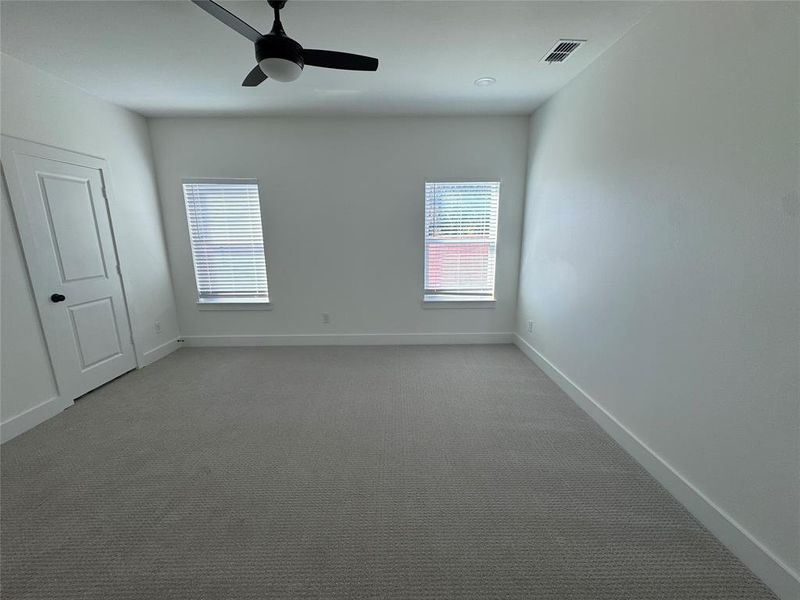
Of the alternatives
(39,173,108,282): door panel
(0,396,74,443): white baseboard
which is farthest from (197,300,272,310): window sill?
(0,396,74,443): white baseboard

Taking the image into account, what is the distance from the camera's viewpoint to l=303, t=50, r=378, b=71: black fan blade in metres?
1.72

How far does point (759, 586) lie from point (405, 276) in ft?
11.0

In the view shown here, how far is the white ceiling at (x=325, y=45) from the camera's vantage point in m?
1.79

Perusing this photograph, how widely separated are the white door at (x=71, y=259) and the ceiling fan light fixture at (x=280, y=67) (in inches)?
87.3

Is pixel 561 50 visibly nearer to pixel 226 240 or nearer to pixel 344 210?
pixel 344 210

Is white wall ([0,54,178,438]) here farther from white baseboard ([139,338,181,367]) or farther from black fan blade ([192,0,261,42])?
black fan blade ([192,0,261,42])

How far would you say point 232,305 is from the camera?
3977mm

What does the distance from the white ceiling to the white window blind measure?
0.95 meters

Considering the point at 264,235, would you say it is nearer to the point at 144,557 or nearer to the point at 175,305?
the point at 175,305

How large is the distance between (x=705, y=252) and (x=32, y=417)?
4552 mm

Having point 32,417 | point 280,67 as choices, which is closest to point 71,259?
point 32,417

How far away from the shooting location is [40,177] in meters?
2.48

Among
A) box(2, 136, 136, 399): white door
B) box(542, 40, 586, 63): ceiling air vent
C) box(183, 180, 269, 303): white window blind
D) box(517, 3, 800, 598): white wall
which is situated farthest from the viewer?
box(183, 180, 269, 303): white window blind

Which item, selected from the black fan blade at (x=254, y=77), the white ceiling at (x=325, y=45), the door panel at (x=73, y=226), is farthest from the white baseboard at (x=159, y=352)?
Result: the black fan blade at (x=254, y=77)
